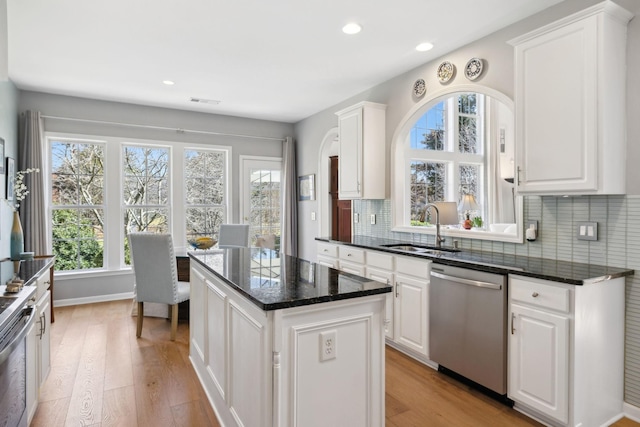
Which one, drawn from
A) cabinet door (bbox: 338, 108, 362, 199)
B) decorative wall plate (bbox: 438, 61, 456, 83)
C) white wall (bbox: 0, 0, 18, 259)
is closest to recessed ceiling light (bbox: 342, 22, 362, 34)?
decorative wall plate (bbox: 438, 61, 456, 83)

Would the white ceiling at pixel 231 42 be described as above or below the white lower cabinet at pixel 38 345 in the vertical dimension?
above

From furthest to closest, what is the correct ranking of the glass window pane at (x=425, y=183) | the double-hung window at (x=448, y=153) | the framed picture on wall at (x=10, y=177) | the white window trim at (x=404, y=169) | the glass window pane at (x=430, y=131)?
the glass window pane at (x=430, y=131) → the double-hung window at (x=448, y=153) → the glass window pane at (x=425, y=183) → the framed picture on wall at (x=10, y=177) → the white window trim at (x=404, y=169)

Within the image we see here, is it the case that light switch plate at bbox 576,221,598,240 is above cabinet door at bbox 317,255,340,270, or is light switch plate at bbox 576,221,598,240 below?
above

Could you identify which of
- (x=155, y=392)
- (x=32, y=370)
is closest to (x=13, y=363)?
(x=32, y=370)

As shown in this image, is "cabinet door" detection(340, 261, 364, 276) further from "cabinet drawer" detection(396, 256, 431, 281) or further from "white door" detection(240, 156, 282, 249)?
"white door" detection(240, 156, 282, 249)

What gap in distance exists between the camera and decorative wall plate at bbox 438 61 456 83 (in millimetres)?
3270

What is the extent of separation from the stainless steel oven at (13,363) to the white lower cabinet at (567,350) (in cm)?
249

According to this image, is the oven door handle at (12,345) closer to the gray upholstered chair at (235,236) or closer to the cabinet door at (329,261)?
the cabinet door at (329,261)

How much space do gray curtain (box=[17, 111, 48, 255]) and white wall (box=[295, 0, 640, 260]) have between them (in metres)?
3.46

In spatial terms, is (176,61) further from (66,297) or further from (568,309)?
(568,309)

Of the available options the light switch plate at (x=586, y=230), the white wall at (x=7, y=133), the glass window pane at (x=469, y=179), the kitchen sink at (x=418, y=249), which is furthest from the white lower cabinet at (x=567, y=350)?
the white wall at (x=7, y=133)

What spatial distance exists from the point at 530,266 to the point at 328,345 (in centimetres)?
149

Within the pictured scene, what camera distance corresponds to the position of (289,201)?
595 cm

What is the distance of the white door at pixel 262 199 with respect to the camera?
19.2ft
